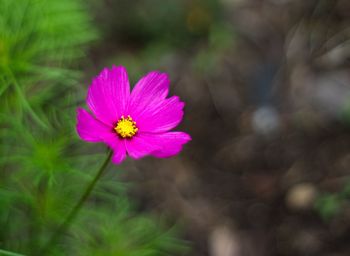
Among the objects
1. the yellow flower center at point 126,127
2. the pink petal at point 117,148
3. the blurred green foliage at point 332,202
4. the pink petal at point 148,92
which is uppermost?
the blurred green foliage at point 332,202

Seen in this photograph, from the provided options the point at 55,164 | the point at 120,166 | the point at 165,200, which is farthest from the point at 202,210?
the point at 55,164

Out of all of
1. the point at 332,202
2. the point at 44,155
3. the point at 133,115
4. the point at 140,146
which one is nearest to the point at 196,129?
the point at 332,202

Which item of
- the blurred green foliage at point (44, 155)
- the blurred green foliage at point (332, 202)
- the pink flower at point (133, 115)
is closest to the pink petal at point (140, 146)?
the pink flower at point (133, 115)

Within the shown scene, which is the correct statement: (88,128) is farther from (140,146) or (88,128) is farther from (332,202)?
(332,202)

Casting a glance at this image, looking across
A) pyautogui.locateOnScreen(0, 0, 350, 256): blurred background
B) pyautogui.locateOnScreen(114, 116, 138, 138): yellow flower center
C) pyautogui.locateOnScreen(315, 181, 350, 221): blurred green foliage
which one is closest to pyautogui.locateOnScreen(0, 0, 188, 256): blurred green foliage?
pyautogui.locateOnScreen(0, 0, 350, 256): blurred background

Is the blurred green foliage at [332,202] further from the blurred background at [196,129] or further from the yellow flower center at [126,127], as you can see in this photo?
the yellow flower center at [126,127]

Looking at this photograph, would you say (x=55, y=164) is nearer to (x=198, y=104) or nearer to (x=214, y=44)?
(x=198, y=104)
